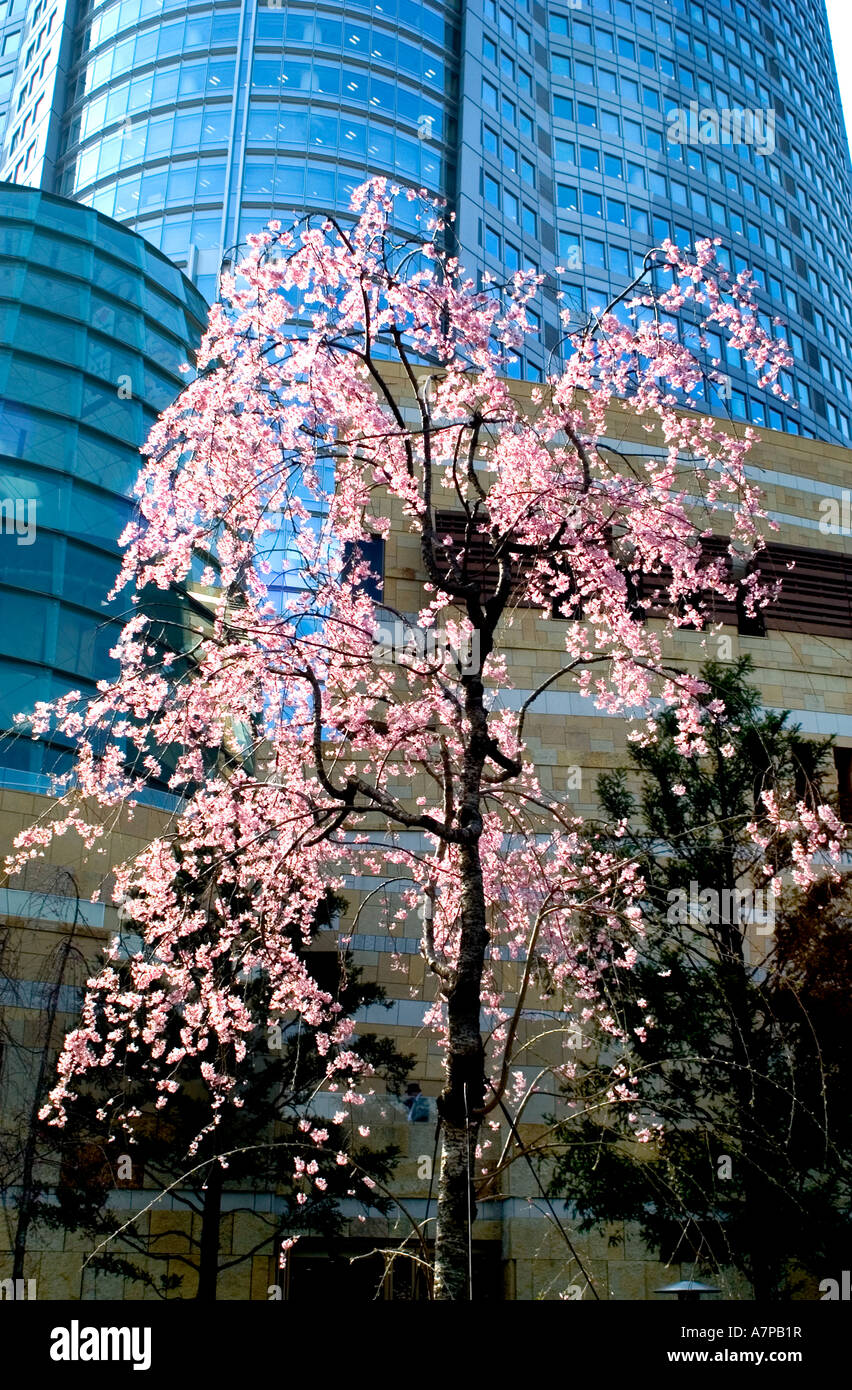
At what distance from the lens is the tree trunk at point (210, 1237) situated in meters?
15.0

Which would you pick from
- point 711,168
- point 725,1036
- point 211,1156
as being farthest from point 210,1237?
point 711,168

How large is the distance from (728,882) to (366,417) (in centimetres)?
766

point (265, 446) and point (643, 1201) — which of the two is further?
point (643, 1201)

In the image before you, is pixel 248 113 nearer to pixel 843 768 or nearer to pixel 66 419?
pixel 66 419

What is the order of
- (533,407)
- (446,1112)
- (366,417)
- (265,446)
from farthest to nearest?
(533,407) → (366,417) → (265,446) → (446,1112)

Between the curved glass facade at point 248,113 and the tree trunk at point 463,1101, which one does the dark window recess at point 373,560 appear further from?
the curved glass facade at point 248,113

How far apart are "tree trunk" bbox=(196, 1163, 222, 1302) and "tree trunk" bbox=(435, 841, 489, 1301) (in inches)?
297

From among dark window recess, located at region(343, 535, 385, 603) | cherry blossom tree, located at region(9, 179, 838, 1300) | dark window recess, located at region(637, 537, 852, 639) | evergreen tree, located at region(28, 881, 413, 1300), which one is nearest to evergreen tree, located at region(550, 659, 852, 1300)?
cherry blossom tree, located at region(9, 179, 838, 1300)

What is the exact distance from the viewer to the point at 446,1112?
8.69 m

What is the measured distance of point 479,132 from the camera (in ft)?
147

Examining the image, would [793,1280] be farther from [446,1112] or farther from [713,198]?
[713,198]

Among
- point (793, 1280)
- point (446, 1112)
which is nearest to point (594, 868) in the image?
point (446, 1112)

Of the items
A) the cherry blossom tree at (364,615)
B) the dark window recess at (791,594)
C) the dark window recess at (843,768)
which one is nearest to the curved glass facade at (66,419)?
the dark window recess at (791,594)

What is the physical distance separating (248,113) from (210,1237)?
1543 inches
